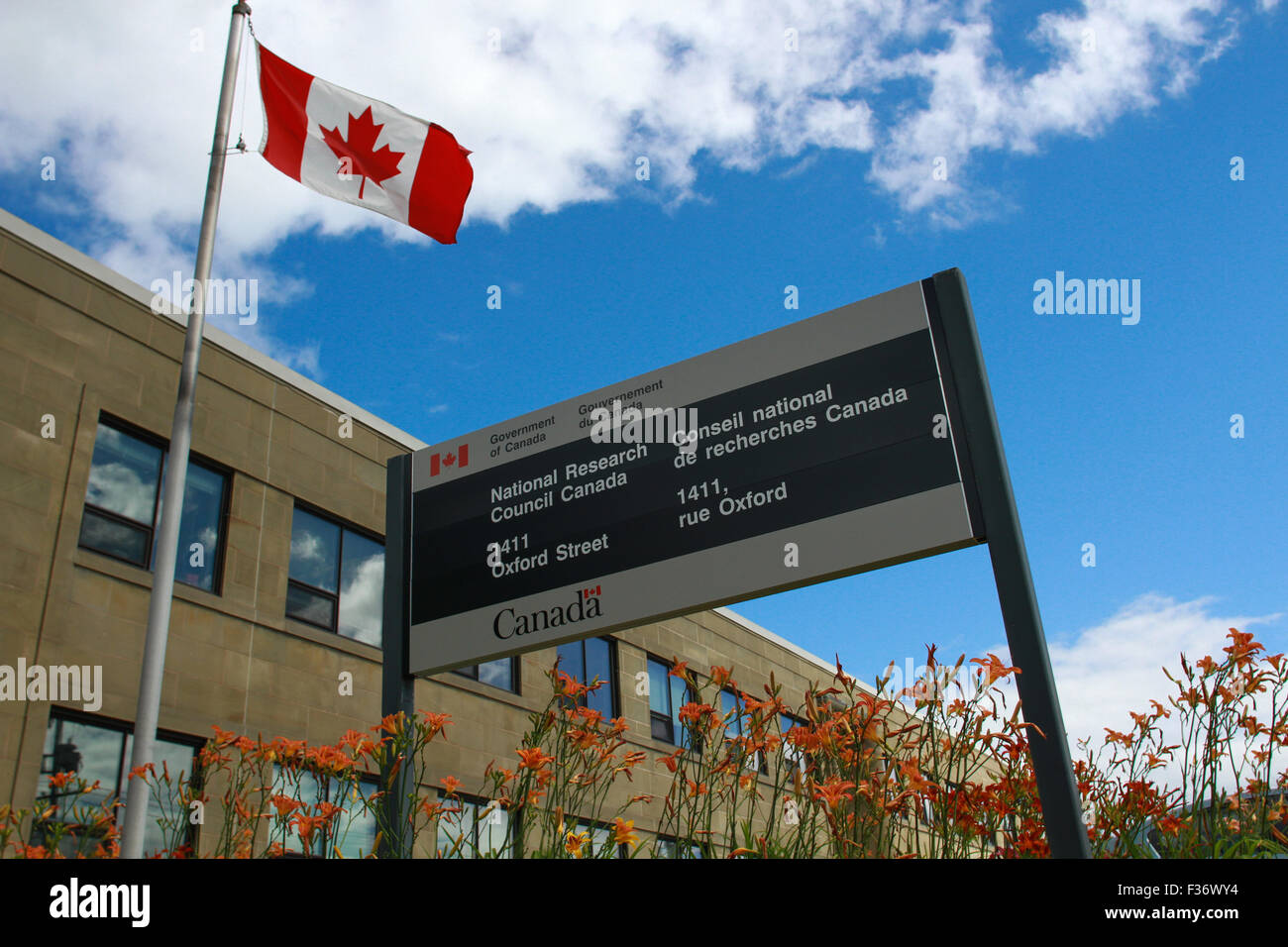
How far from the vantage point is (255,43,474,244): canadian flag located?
9.95 m

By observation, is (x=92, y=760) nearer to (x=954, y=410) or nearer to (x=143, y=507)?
(x=143, y=507)

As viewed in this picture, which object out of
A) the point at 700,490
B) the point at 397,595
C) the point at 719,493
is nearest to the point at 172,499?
the point at 397,595

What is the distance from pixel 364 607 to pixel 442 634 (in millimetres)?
8347

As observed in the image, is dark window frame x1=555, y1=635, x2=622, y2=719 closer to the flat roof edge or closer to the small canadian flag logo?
the flat roof edge

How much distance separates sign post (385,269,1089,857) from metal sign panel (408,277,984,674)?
0.01 meters

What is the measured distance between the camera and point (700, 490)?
6465 mm

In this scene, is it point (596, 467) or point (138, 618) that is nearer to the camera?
point (596, 467)

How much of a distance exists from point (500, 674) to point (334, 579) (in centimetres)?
368

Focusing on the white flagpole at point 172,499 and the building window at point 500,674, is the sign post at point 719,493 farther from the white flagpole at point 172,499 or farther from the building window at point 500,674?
the building window at point 500,674

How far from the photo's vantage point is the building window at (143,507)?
11.9m

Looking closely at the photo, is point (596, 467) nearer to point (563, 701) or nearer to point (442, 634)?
point (442, 634)

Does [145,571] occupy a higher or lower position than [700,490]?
higher
